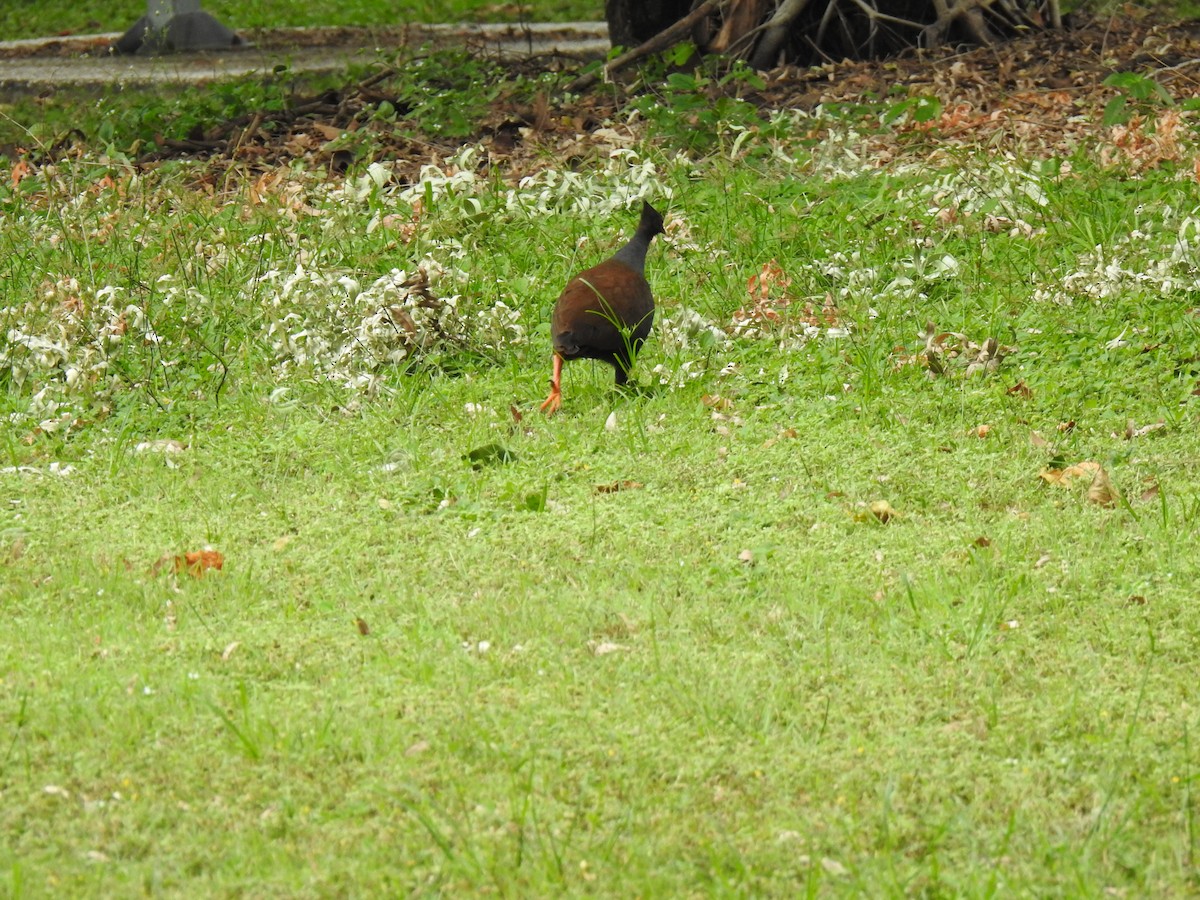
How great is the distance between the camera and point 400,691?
412cm

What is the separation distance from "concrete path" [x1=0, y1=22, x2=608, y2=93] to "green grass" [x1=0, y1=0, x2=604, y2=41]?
502mm

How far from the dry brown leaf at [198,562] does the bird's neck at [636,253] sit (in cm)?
246

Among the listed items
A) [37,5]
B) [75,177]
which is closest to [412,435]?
[75,177]

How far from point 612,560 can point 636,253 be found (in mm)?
2238

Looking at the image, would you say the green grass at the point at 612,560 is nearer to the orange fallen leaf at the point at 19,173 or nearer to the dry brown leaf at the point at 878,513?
the dry brown leaf at the point at 878,513

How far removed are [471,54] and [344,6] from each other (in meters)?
7.82

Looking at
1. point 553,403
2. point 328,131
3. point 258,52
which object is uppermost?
point 258,52

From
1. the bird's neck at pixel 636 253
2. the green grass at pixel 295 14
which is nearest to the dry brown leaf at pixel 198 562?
the bird's neck at pixel 636 253

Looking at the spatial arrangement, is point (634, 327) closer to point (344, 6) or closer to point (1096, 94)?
point (1096, 94)

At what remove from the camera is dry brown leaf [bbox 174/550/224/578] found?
4.97m

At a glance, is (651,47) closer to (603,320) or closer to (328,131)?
(328,131)

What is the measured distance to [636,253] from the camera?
22.6 ft

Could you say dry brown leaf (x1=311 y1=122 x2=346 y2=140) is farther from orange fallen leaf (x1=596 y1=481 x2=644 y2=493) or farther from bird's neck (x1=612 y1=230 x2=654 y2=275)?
orange fallen leaf (x1=596 y1=481 x2=644 y2=493)

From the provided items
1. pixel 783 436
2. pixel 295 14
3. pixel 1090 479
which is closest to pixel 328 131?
pixel 783 436
